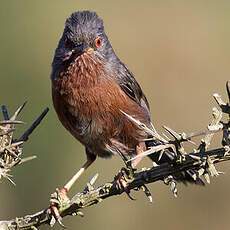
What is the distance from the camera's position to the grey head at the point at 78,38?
4809 mm

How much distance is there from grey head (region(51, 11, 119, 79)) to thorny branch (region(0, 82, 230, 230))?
7.01ft


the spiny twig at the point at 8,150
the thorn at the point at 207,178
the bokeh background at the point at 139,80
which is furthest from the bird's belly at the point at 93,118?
the thorn at the point at 207,178

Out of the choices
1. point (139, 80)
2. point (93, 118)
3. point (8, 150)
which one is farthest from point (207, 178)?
point (139, 80)

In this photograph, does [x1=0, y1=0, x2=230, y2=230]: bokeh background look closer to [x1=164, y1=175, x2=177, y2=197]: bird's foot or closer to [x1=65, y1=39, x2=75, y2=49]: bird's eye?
[x1=65, y1=39, x2=75, y2=49]: bird's eye

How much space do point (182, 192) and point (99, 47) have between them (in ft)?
5.44

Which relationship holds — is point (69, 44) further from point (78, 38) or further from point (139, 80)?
point (139, 80)

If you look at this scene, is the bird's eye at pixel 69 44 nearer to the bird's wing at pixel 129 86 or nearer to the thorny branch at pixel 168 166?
the bird's wing at pixel 129 86

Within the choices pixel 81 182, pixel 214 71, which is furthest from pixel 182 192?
pixel 214 71

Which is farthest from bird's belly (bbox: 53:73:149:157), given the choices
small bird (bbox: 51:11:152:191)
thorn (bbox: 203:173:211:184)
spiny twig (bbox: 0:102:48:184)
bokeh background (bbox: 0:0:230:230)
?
thorn (bbox: 203:173:211:184)

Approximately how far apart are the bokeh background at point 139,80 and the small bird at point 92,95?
1157mm

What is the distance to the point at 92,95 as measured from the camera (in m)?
4.64

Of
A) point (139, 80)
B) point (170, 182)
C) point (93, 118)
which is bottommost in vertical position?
point (139, 80)

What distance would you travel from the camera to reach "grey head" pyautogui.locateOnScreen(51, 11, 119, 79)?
15.8 feet

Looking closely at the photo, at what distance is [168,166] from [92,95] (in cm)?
216
